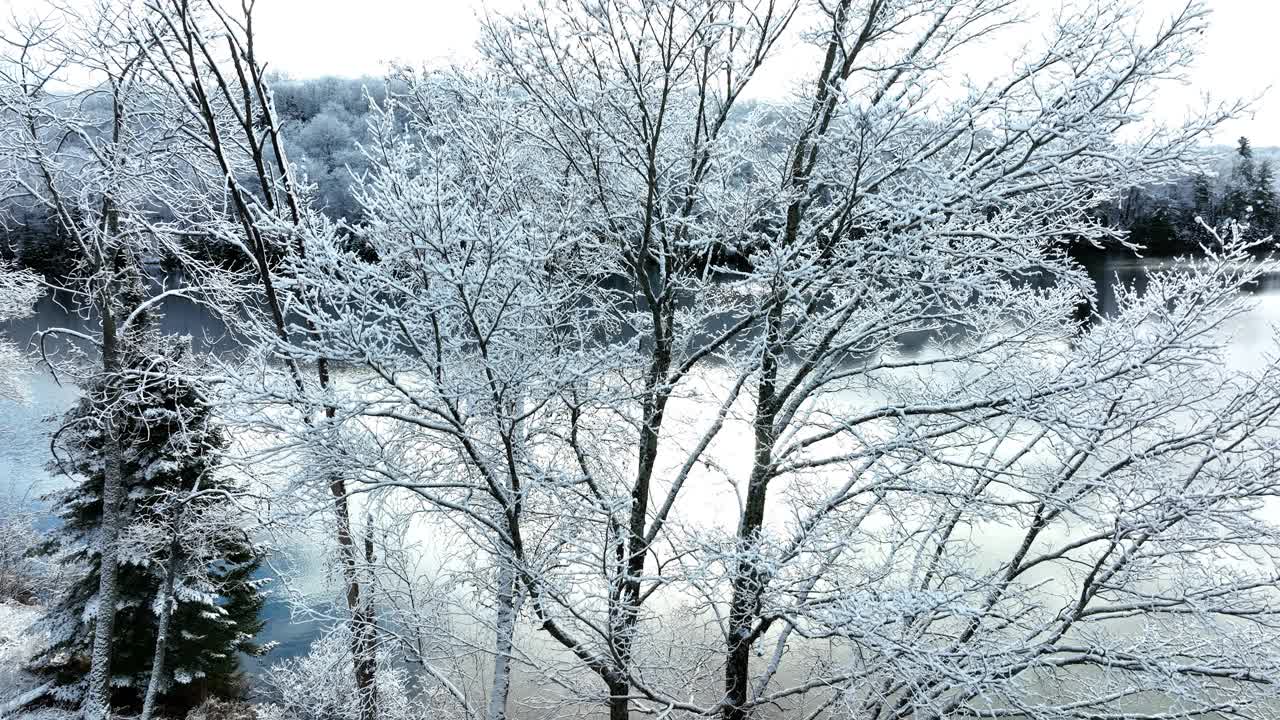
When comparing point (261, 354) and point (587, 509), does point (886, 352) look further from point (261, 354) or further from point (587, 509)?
point (261, 354)

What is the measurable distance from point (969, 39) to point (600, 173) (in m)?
2.52

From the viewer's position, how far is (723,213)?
513 cm

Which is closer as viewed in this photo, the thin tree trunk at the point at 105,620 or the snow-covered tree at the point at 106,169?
the snow-covered tree at the point at 106,169

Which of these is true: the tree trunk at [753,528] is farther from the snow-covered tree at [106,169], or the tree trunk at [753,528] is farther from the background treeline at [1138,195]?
the background treeline at [1138,195]

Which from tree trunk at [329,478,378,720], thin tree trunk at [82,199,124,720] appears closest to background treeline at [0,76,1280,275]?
thin tree trunk at [82,199,124,720]

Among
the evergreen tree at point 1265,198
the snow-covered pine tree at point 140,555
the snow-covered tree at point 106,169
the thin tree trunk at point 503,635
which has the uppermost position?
the evergreen tree at point 1265,198

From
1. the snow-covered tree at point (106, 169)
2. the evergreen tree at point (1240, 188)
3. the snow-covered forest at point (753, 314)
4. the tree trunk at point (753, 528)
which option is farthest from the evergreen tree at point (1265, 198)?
the snow-covered tree at point (106, 169)

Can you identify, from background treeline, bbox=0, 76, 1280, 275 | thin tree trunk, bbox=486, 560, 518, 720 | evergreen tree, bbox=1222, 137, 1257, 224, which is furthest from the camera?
evergreen tree, bbox=1222, 137, 1257, 224

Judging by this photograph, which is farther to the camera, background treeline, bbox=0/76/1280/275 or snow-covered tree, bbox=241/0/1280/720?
background treeline, bbox=0/76/1280/275

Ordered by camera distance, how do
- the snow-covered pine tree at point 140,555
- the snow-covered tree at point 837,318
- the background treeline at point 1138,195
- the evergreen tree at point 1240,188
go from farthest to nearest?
the evergreen tree at point 1240,188
the background treeline at point 1138,195
the snow-covered pine tree at point 140,555
the snow-covered tree at point 837,318

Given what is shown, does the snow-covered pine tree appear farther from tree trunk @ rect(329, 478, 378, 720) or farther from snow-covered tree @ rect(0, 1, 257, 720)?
tree trunk @ rect(329, 478, 378, 720)

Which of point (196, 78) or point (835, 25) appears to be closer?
point (835, 25)

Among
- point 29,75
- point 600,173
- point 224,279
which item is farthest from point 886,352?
point 29,75

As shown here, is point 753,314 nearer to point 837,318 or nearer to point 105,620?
point 837,318
